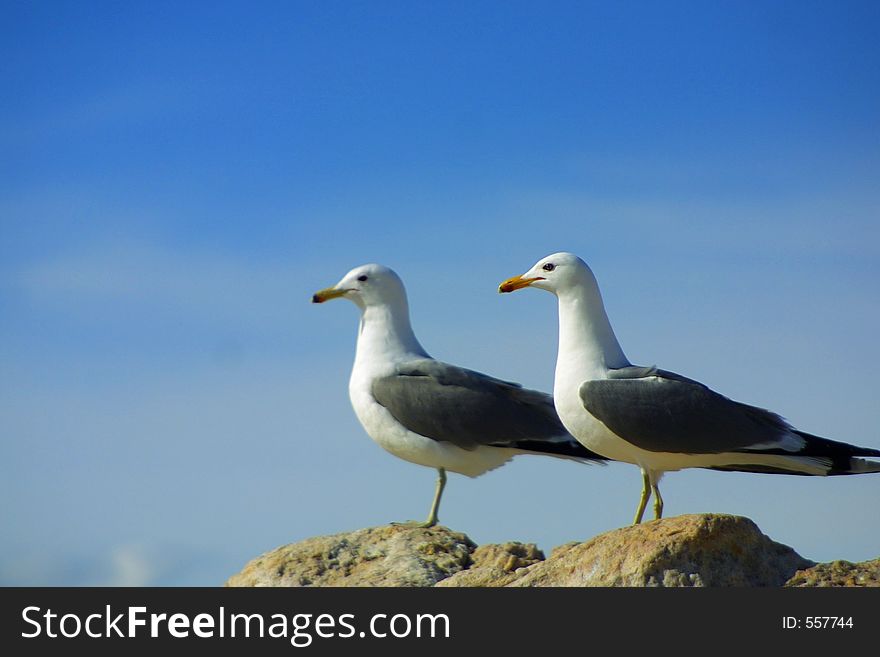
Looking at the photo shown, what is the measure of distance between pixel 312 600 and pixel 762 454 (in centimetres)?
479

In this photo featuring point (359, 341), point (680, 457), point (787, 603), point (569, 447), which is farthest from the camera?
point (359, 341)

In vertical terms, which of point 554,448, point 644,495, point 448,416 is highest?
point 448,416

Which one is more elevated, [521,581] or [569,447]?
[569,447]

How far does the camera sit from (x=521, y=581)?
1038cm

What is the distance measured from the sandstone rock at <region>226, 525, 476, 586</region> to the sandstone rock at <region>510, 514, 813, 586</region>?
6.72 feet

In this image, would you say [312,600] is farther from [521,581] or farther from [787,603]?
[787,603]

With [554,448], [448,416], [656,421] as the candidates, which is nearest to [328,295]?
[448,416]

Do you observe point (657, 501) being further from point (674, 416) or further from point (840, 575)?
point (840, 575)

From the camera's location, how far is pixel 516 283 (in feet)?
42.5

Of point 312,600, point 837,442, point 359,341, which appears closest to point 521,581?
point 312,600

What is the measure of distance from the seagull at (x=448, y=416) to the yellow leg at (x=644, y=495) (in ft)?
5.05

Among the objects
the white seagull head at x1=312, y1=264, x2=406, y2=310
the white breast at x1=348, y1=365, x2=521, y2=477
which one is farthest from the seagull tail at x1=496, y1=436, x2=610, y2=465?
the white seagull head at x1=312, y1=264, x2=406, y2=310

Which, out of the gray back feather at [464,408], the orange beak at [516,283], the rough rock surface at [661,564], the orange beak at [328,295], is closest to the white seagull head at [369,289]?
the orange beak at [328,295]

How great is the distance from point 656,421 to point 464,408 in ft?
9.08
